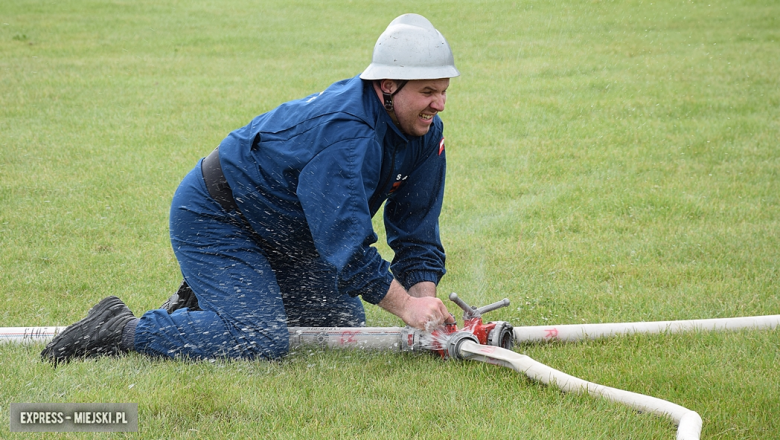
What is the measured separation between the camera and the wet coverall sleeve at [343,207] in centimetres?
322

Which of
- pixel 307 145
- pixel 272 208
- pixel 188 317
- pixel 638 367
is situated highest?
pixel 307 145

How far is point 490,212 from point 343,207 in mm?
3255

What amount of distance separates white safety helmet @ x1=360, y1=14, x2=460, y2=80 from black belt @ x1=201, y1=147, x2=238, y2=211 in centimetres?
88

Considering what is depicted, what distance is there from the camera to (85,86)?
36.9 ft

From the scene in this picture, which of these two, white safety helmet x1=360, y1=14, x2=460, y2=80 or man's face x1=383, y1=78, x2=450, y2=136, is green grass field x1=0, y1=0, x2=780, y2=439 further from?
white safety helmet x1=360, y1=14, x2=460, y2=80

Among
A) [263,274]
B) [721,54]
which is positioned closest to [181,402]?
[263,274]

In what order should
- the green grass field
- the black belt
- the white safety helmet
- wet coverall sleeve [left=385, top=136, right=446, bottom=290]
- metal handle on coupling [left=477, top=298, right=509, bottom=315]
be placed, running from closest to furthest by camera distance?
the green grass field
the white safety helmet
metal handle on coupling [left=477, top=298, right=509, bottom=315]
the black belt
wet coverall sleeve [left=385, top=136, right=446, bottom=290]

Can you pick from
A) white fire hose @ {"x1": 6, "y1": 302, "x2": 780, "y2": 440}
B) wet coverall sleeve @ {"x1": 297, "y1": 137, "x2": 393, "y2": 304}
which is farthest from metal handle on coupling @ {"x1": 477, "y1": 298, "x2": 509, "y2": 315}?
wet coverall sleeve @ {"x1": 297, "y1": 137, "x2": 393, "y2": 304}

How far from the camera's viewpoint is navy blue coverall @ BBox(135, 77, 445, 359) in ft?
10.7

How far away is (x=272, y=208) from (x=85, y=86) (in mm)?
8765

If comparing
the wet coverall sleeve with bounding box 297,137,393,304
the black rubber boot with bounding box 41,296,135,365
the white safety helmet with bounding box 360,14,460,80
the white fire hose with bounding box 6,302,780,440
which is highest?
the white safety helmet with bounding box 360,14,460,80

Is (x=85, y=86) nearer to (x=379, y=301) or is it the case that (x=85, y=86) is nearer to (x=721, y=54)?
(x=379, y=301)

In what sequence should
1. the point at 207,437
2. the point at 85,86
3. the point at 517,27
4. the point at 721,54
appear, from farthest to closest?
the point at 517,27 → the point at 721,54 → the point at 85,86 → the point at 207,437

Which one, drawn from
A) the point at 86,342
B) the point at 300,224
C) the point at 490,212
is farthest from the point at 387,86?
the point at 490,212
